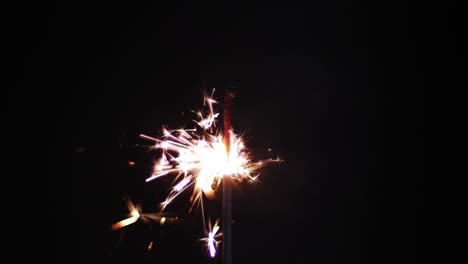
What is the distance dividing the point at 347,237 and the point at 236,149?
835 centimetres

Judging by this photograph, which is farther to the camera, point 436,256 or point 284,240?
point 284,240

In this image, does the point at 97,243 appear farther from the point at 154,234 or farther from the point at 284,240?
the point at 284,240

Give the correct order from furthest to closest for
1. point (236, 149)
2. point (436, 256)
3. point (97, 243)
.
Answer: point (436, 256) < point (97, 243) < point (236, 149)

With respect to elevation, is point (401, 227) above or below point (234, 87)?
below

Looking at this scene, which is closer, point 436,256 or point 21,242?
point 21,242

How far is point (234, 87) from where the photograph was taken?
5.61m

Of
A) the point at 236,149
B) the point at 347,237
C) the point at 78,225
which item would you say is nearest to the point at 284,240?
the point at 347,237

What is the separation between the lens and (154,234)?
518 inches

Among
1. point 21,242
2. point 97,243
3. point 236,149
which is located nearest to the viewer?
point 236,149

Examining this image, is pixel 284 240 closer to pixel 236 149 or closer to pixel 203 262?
pixel 203 262

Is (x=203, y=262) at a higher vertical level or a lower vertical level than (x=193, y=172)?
lower

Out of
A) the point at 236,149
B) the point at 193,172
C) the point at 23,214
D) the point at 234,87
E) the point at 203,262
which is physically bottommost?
the point at 203,262

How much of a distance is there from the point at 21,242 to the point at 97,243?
2.09m

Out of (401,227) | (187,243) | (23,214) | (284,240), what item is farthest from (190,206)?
(401,227)
